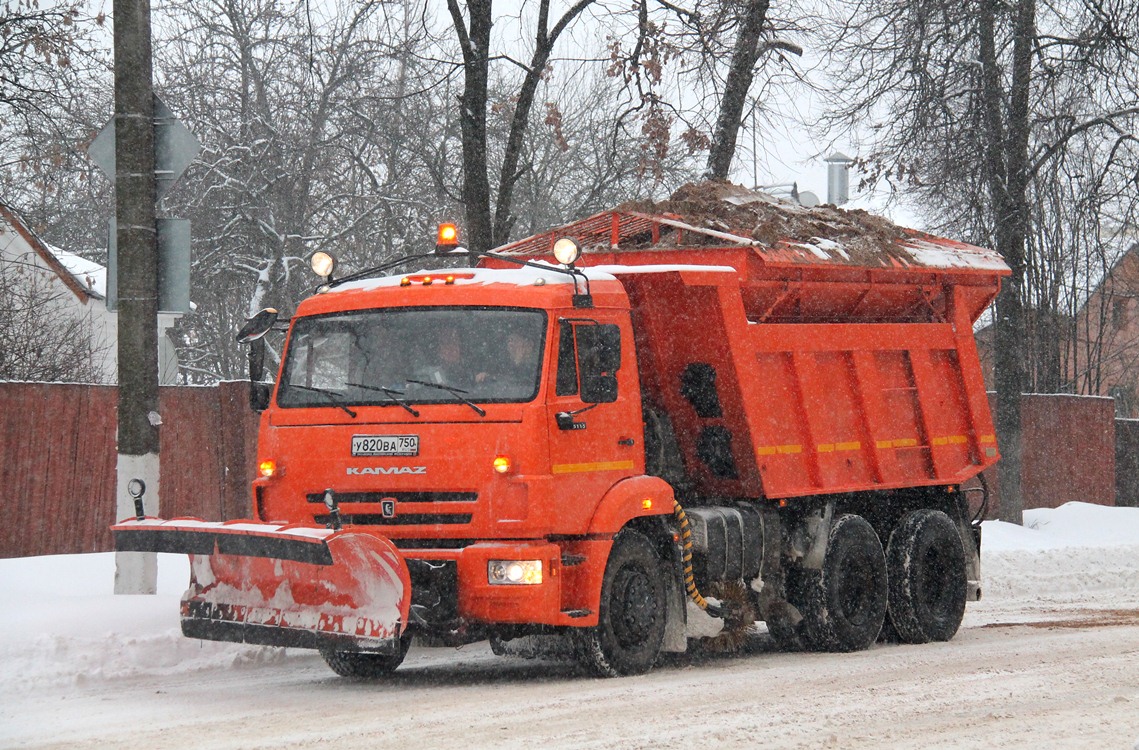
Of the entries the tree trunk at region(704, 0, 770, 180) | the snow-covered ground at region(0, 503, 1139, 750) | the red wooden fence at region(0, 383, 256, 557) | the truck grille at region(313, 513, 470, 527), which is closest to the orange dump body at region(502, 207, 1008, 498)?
the snow-covered ground at region(0, 503, 1139, 750)

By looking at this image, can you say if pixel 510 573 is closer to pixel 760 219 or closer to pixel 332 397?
pixel 332 397

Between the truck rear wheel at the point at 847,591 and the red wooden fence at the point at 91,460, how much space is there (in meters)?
6.55

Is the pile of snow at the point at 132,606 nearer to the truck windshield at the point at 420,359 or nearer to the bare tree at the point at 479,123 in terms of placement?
the truck windshield at the point at 420,359

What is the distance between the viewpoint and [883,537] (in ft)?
40.4

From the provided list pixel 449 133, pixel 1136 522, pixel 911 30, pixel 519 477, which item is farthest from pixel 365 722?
pixel 449 133

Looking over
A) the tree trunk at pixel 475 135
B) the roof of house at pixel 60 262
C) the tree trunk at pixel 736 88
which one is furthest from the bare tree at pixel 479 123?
the roof of house at pixel 60 262

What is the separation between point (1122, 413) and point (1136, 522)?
86.7 feet

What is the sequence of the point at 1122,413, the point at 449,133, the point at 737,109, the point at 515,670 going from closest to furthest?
the point at 515,670 < the point at 737,109 < the point at 449,133 < the point at 1122,413

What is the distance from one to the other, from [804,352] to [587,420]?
2.60 m

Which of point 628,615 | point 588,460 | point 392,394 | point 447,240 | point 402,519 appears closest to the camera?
point 402,519

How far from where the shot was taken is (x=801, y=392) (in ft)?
35.8

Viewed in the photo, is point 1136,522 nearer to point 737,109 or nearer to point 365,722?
point 737,109

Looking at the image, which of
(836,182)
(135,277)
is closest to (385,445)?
(135,277)

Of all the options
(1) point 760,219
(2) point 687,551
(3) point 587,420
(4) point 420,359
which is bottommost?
(2) point 687,551
